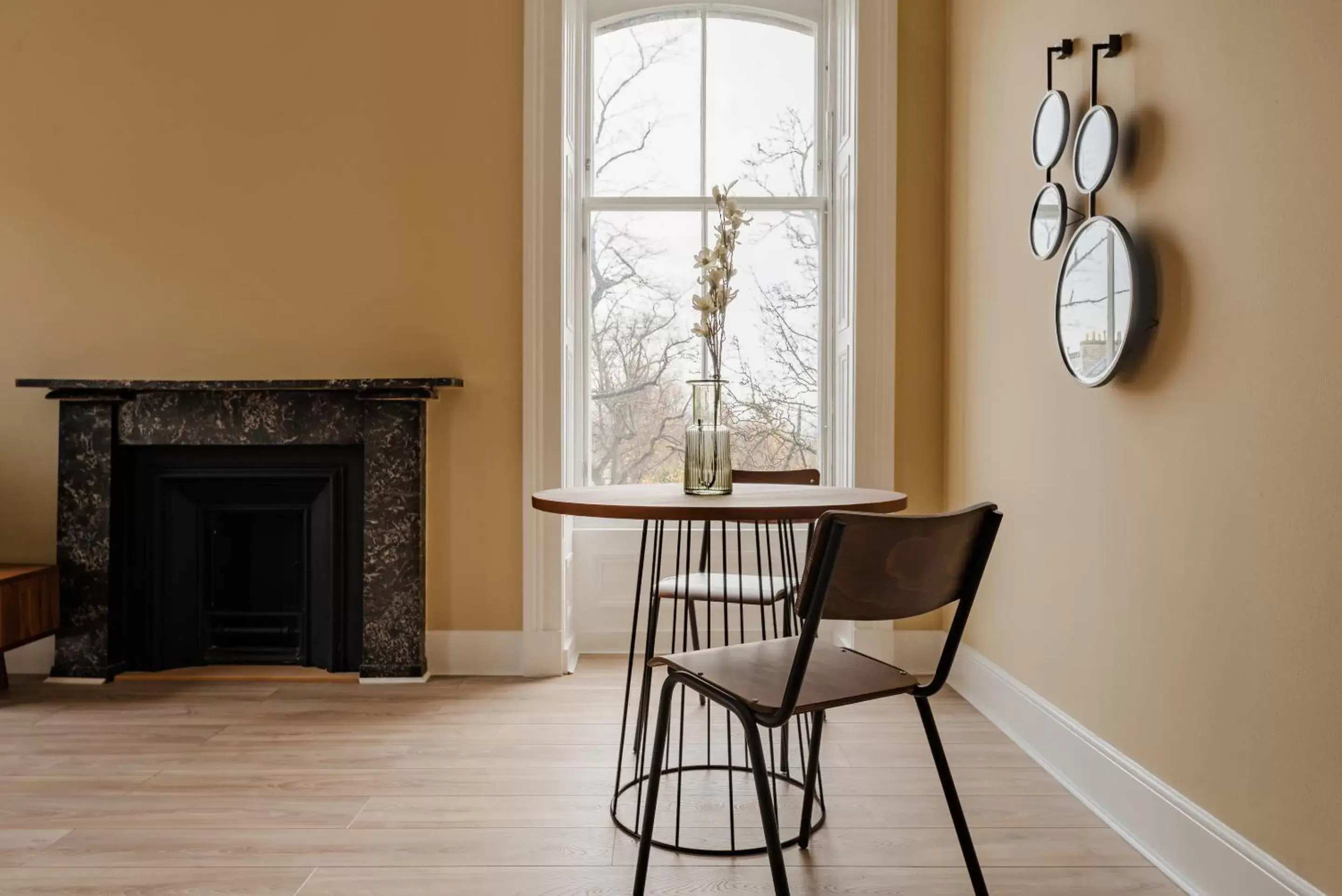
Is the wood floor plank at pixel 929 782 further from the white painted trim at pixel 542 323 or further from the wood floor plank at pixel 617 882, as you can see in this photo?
the white painted trim at pixel 542 323

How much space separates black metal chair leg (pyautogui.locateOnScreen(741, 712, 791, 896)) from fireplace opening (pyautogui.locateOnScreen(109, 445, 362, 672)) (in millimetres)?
2342

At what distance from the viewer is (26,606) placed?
306 cm

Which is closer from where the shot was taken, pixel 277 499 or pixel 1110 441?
pixel 1110 441

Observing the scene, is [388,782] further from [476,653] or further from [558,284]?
[558,284]

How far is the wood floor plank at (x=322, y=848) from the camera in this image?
6.07 feet

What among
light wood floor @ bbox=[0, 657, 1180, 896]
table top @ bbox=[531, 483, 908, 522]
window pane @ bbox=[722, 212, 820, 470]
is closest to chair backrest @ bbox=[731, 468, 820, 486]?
table top @ bbox=[531, 483, 908, 522]

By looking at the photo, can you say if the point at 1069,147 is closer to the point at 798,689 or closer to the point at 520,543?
the point at 798,689

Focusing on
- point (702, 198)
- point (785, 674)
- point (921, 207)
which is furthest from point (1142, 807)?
point (702, 198)

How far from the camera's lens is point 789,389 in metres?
3.83

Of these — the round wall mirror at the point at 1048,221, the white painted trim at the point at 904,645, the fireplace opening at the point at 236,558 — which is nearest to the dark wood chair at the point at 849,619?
the round wall mirror at the point at 1048,221

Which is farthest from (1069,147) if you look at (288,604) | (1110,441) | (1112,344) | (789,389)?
(288,604)

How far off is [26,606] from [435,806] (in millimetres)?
2004

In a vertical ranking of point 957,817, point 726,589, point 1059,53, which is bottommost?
point 957,817

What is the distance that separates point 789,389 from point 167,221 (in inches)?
105
